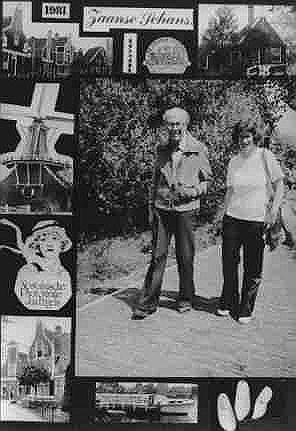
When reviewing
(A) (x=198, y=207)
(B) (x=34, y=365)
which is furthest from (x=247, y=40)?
(B) (x=34, y=365)

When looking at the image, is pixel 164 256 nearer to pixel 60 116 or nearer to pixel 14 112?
pixel 60 116

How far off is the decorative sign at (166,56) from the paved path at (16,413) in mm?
1407

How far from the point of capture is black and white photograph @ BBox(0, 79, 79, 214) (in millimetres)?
2154

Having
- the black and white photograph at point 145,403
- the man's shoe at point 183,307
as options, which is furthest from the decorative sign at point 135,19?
the black and white photograph at point 145,403

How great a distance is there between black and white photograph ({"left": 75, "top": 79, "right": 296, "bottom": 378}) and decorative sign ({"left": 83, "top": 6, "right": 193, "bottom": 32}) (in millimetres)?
220

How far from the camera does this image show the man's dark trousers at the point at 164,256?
2148 mm

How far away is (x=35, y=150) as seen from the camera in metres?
2.16

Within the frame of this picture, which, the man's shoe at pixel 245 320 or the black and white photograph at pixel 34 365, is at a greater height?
the man's shoe at pixel 245 320

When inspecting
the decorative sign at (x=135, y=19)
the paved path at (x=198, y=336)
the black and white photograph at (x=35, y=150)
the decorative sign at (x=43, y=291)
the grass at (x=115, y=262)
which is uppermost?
the decorative sign at (x=135, y=19)

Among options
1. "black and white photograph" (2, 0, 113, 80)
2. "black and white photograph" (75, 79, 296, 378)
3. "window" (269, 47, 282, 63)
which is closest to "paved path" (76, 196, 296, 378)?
"black and white photograph" (75, 79, 296, 378)

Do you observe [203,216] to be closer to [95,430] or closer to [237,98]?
[237,98]

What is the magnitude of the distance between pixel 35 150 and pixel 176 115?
0.57 meters

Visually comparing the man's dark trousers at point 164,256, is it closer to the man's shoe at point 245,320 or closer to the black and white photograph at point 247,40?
the man's shoe at point 245,320

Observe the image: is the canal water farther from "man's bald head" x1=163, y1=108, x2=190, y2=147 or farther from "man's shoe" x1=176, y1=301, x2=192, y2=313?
"man's bald head" x1=163, y1=108, x2=190, y2=147
